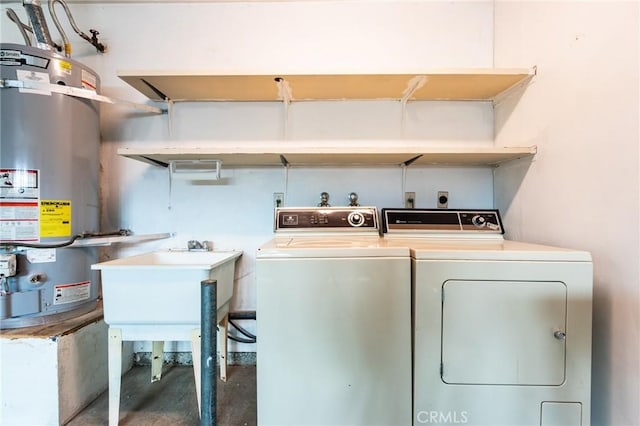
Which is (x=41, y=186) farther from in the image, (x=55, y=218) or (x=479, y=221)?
(x=479, y=221)

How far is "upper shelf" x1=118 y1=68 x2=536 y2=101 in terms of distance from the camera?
59.8 inches

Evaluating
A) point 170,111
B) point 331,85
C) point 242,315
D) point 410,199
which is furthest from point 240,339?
point 331,85

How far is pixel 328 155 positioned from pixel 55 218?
1497mm

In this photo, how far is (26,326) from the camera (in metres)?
1.38

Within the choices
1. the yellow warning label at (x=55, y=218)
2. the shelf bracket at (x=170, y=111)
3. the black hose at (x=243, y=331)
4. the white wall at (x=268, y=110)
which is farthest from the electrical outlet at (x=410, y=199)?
the yellow warning label at (x=55, y=218)

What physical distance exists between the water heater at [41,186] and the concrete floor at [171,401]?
56 cm

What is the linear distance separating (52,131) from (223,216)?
98 cm

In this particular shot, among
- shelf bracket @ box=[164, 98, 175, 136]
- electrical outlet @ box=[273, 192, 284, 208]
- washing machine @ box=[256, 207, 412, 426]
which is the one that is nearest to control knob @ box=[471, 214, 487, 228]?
washing machine @ box=[256, 207, 412, 426]

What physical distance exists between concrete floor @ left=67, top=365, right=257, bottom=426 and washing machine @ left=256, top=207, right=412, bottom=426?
1.96ft

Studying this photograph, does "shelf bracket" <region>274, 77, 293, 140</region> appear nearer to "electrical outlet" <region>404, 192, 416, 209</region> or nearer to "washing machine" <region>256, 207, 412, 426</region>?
"electrical outlet" <region>404, 192, 416, 209</region>

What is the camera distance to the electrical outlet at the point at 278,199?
6.24 feet

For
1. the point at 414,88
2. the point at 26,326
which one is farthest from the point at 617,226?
the point at 26,326

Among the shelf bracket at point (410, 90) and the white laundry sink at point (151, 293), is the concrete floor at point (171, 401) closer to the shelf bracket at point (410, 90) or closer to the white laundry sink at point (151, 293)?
the white laundry sink at point (151, 293)

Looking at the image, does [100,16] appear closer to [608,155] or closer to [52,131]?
[52,131]
